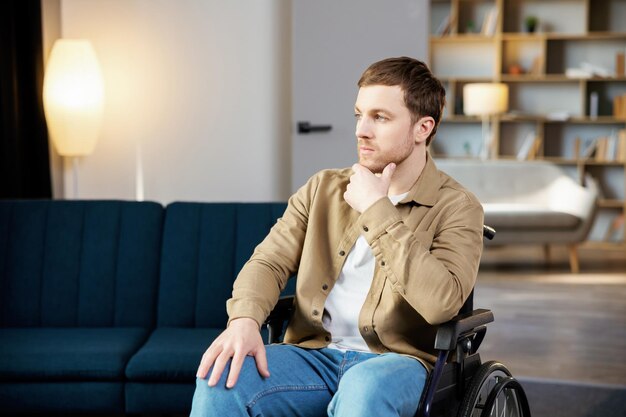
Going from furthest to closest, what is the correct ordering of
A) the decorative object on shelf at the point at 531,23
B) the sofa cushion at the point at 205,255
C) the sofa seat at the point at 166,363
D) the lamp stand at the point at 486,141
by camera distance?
the lamp stand at the point at 486,141 < the decorative object on shelf at the point at 531,23 < the sofa cushion at the point at 205,255 < the sofa seat at the point at 166,363

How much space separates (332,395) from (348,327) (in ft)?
0.49

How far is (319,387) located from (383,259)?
0.31 m

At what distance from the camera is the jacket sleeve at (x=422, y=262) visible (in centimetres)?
171

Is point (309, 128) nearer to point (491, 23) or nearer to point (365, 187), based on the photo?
point (365, 187)

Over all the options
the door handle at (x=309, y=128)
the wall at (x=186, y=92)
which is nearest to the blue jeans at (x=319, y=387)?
the wall at (x=186, y=92)

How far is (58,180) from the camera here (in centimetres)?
401

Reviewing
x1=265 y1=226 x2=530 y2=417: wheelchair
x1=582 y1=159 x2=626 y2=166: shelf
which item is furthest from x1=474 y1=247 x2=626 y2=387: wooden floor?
x1=265 y1=226 x2=530 y2=417: wheelchair

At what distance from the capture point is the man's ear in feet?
6.22

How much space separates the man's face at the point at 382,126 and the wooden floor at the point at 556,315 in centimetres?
207

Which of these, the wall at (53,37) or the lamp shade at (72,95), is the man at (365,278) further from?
the wall at (53,37)

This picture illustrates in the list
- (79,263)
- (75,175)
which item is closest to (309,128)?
(75,175)

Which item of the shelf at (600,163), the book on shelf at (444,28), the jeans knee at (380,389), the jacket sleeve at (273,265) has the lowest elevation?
the jeans knee at (380,389)

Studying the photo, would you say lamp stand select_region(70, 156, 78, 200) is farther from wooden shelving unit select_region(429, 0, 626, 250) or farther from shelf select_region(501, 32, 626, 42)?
shelf select_region(501, 32, 626, 42)

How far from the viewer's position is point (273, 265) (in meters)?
1.96
